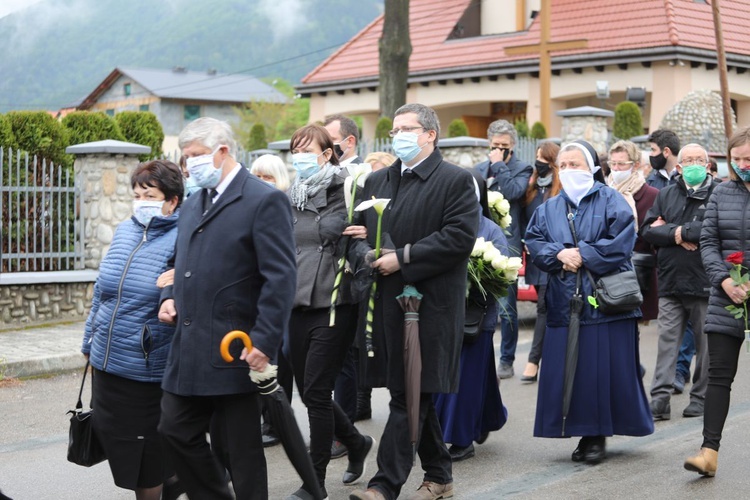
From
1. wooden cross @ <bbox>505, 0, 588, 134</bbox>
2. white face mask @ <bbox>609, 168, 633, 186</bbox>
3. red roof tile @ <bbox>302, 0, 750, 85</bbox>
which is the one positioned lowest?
white face mask @ <bbox>609, 168, 633, 186</bbox>

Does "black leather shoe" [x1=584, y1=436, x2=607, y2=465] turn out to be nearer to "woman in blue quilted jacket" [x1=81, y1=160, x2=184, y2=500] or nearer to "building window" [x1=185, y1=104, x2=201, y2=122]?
"woman in blue quilted jacket" [x1=81, y1=160, x2=184, y2=500]

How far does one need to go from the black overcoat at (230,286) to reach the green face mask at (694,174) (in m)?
4.59

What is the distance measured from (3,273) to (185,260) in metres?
7.99

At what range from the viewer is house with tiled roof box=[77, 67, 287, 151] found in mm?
77312

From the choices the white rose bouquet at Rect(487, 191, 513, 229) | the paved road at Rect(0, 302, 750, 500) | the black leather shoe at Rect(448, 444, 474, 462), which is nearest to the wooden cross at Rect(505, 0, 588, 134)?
the paved road at Rect(0, 302, 750, 500)

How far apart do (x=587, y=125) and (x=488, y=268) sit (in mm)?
15001

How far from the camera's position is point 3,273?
12.4 metres

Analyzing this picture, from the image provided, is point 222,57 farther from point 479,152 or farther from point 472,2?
point 479,152

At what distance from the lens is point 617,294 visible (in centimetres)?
708

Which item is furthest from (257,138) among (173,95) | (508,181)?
(173,95)

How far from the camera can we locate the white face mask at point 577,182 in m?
7.23

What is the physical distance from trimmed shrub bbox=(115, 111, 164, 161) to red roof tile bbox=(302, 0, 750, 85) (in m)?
17.3

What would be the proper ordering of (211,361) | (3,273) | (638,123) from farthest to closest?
1. (638,123)
2. (3,273)
3. (211,361)

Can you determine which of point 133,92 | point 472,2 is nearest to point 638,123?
point 472,2
